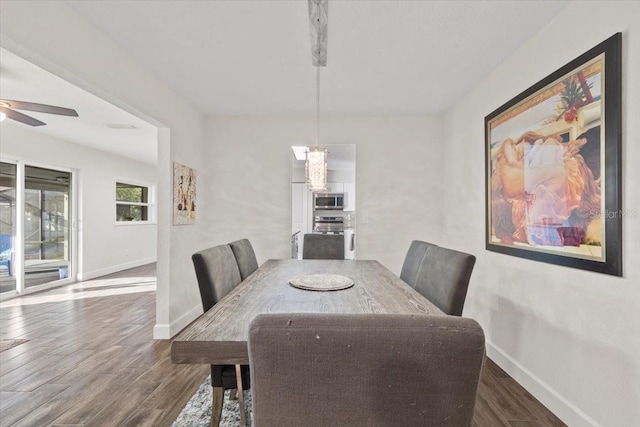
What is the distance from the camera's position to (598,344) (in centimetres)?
154

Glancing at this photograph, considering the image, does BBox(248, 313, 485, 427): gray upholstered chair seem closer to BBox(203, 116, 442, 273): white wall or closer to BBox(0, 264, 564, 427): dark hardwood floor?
BBox(0, 264, 564, 427): dark hardwood floor

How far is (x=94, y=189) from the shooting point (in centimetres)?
562

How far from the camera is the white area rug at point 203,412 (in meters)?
1.70

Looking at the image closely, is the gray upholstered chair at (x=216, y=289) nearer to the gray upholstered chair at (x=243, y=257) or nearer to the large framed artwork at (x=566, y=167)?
the gray upholstered chair at (x=243, y=257)

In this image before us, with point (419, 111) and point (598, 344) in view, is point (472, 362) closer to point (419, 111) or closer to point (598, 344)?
point (598, 344)

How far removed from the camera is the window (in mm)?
6418

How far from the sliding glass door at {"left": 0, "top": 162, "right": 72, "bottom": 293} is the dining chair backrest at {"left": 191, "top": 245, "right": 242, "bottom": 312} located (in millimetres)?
4442

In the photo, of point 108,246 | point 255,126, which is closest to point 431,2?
point 255,126

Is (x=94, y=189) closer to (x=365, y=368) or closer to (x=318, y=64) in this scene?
(x=318, y=64)

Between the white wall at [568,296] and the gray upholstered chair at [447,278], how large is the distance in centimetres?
67

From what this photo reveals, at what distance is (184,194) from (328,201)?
1.94 m

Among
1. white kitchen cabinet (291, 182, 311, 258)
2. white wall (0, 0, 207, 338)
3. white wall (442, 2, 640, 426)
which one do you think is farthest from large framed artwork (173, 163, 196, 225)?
white wall (442, 2, 640, 426)

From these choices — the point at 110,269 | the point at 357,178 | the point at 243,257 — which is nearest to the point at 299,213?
the point at 357,178

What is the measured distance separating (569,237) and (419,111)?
224cm
